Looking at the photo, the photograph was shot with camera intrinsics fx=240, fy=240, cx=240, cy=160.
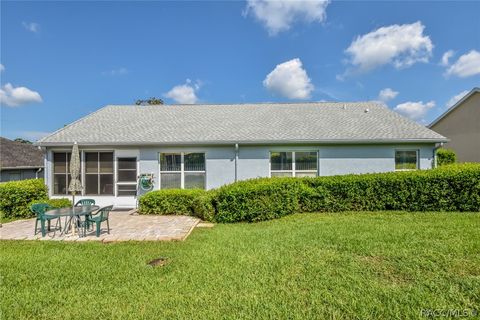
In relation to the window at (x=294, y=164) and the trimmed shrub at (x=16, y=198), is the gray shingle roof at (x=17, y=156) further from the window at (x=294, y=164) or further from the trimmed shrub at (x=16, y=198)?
the window at (x=294, y=164)

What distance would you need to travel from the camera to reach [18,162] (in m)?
18.5

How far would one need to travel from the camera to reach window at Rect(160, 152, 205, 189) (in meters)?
11.0

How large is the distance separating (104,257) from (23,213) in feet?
23.8

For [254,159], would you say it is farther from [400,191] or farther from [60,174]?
[60,174]

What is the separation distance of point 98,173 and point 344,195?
35.0 feet

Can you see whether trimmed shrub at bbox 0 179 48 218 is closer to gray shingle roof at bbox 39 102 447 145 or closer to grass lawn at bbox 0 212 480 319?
gray shingle roof at bbox 39 102 447 145

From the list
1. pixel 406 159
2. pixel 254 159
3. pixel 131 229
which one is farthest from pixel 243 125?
pixel 406 159

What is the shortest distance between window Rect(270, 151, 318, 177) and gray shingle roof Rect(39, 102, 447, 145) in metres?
0.79

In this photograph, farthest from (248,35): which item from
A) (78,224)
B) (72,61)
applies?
(78,224)

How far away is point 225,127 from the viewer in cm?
1238

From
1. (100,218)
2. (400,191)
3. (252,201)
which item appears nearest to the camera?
(100,218)

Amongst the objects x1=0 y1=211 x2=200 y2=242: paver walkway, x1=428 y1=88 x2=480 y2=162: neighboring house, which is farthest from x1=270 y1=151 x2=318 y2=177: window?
x1=428 y1=88 x2=480 y2=162: neighboring house

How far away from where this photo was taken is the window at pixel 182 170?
36.2 feet

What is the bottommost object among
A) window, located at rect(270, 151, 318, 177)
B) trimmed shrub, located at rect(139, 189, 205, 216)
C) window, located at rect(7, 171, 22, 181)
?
trimmed shrub, located at rect(139, 189, 205, 216)
